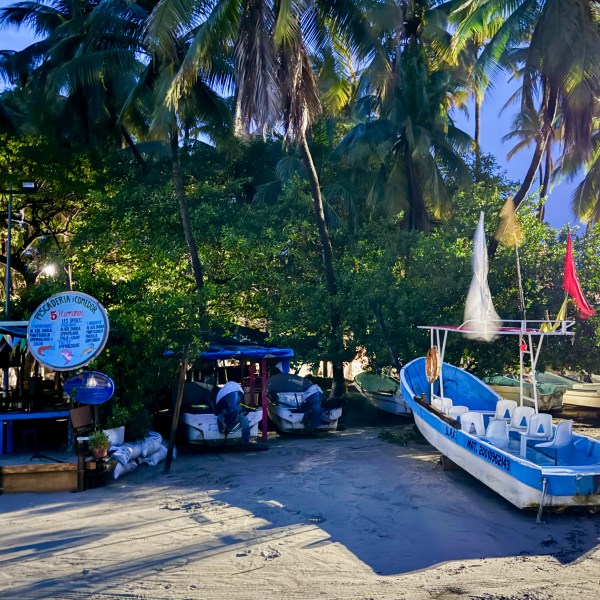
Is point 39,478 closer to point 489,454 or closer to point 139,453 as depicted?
point 139,453

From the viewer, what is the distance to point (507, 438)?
11852 mm

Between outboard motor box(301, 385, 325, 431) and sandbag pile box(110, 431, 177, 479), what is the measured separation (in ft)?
12.2

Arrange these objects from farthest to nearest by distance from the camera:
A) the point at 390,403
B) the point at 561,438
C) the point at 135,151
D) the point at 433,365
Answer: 1. the point at 135,151
2. the point at 390,403
3. the point at 433,365
4. the point at 561,438

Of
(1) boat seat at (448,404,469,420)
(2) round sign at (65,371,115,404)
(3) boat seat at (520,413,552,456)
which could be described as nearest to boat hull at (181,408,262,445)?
(2) round sign at (65,371,115,404)

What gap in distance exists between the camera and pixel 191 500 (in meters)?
10.5

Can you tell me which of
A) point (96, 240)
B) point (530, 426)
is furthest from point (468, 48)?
point (530, 426)

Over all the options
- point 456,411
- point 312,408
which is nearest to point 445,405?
point 456,411

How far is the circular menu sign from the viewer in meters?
11.9

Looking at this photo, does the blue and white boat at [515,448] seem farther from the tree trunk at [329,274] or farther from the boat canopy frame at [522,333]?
the tree trunk at [329,274]

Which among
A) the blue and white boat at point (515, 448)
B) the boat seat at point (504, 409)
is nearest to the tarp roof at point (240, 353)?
the blue and white boat at point (515, 448)

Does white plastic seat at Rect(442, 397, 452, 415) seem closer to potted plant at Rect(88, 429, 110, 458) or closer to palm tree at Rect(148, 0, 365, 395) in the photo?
potted plant at Rect(88, 429, 110, 458)

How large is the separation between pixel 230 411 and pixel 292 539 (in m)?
6.31

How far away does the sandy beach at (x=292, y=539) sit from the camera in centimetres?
704

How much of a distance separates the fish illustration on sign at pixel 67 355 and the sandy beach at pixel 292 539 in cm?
229
